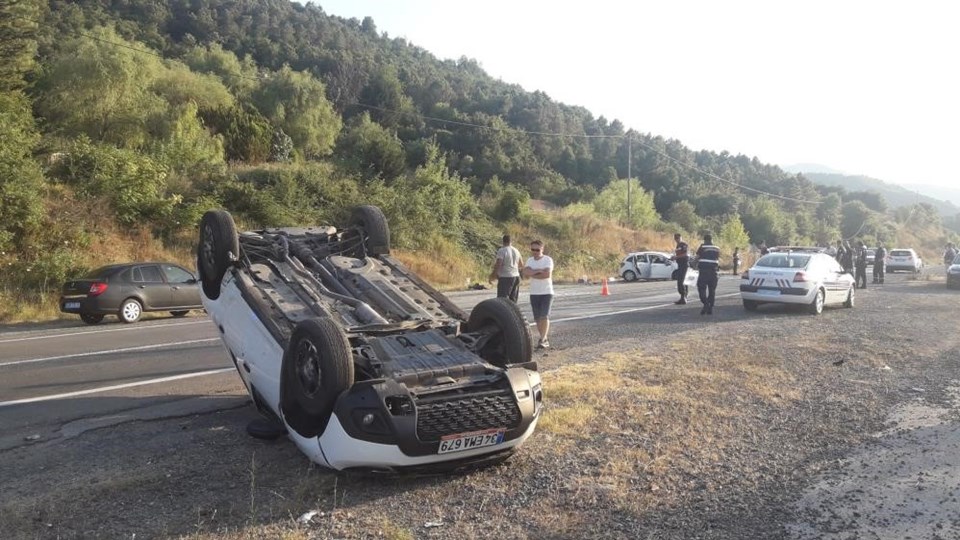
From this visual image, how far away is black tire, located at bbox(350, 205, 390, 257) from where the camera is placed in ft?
24.2

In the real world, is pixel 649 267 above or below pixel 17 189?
below

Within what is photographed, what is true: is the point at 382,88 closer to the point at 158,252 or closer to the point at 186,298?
the point at 158,252

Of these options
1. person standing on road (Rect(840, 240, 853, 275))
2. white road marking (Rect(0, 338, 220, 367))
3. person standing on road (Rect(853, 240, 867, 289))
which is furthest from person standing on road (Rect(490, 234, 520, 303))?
person standing on road (Rect(853, 240, 867, 289))

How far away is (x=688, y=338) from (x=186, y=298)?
37.6ft

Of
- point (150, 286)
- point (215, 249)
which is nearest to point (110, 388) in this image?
point (215, 249)

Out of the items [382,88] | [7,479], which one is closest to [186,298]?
[7,479]

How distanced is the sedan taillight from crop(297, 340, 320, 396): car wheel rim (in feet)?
40.6

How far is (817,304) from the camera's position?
15406 millimetres

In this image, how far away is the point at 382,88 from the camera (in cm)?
7581

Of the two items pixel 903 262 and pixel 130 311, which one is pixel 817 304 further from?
pixel 903 262

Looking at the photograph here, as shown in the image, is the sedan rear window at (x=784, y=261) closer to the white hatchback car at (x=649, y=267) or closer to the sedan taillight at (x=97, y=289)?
the sedan taillight at (x=97, y=289)

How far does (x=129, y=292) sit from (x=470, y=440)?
13.5 metres

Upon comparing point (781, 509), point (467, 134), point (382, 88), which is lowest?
point (781, 509)

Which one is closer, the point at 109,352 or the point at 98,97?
the point at 109,352
